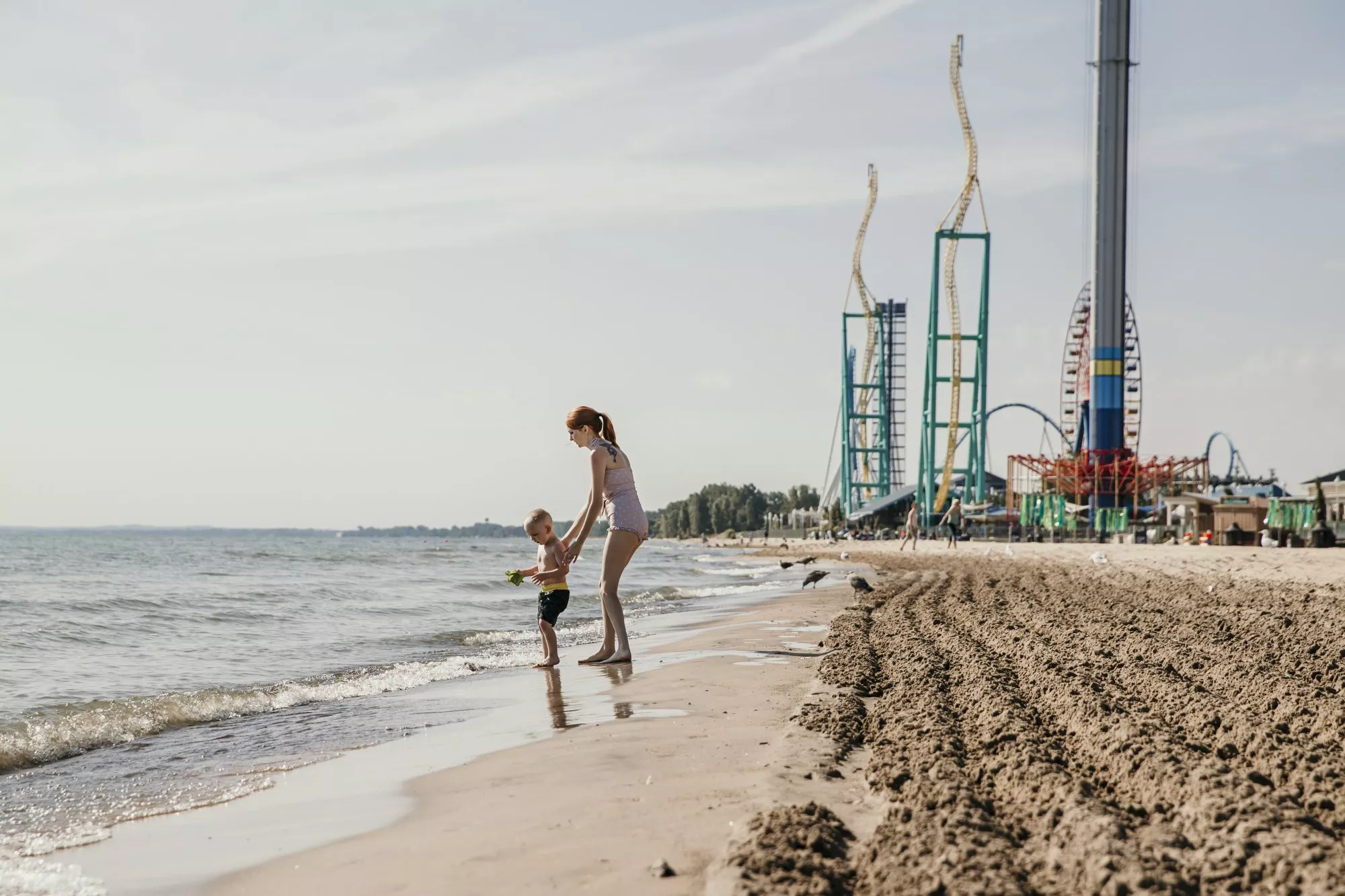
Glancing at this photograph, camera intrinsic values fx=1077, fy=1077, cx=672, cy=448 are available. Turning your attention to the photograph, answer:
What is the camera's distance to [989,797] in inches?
118

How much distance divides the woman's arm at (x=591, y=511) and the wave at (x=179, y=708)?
1449 millimetres

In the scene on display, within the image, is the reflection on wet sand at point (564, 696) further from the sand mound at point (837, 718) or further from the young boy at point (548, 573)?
the sand mound at point (837, 718)

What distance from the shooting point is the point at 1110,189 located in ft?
144

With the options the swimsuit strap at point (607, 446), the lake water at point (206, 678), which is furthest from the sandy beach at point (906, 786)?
the swimsuit strap at point (607, 446)

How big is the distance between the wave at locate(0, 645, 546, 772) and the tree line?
128 meters

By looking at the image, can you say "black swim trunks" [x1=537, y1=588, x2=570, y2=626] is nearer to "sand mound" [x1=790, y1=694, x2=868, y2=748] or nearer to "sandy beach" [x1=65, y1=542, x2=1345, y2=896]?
"sandy beach" [x1=65, y1=542, x2=1345, y2=896]

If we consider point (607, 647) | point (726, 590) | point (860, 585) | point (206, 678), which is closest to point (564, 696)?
point (607, 647)

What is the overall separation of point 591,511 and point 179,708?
274 centimetres

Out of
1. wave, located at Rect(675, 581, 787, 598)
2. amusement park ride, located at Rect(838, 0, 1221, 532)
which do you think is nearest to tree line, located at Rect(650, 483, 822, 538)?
amusement park ride, located at Rect(838, 0, 1221, 532)

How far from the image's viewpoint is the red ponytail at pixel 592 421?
22.8ft

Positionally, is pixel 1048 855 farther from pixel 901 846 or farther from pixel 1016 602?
pixel 1016 602

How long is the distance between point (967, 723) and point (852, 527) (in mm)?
83149

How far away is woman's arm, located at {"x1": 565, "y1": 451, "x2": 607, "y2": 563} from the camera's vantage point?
6.92m

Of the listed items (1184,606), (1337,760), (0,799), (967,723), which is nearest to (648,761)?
(967,723)
